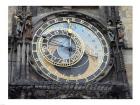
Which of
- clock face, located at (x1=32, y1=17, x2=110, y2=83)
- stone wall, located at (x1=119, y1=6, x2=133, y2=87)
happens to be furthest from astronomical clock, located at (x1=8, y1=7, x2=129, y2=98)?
stone wall, located at (x1=119, y1=6, x2=133, y2=87)

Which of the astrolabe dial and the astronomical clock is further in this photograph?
the astrolabe dial

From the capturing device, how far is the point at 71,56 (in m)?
9.09

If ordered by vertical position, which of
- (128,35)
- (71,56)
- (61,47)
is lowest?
(71,56)

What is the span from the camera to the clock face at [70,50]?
9.01 metres

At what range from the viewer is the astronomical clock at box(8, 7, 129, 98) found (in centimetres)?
884

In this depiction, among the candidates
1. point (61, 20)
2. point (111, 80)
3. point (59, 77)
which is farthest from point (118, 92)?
point (61, 20)

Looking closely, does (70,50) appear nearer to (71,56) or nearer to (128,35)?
(71,56)

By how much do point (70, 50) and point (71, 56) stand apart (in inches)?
4.1

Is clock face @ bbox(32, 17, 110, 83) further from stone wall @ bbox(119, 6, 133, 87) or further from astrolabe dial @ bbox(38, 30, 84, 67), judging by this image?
stone wall @ bbox(119, 6, 133, 87)

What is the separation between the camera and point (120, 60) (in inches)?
361

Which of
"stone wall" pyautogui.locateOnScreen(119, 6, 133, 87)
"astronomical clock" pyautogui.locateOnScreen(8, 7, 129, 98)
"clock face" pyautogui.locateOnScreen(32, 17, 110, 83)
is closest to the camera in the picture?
"astronomical clock" pyautogui.locateOnScreen(8, 7, 129, 98)

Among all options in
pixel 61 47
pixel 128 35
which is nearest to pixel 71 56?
pixel 61 47

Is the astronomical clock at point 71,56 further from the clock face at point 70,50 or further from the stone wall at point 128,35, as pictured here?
the stone wall at point 128,35
